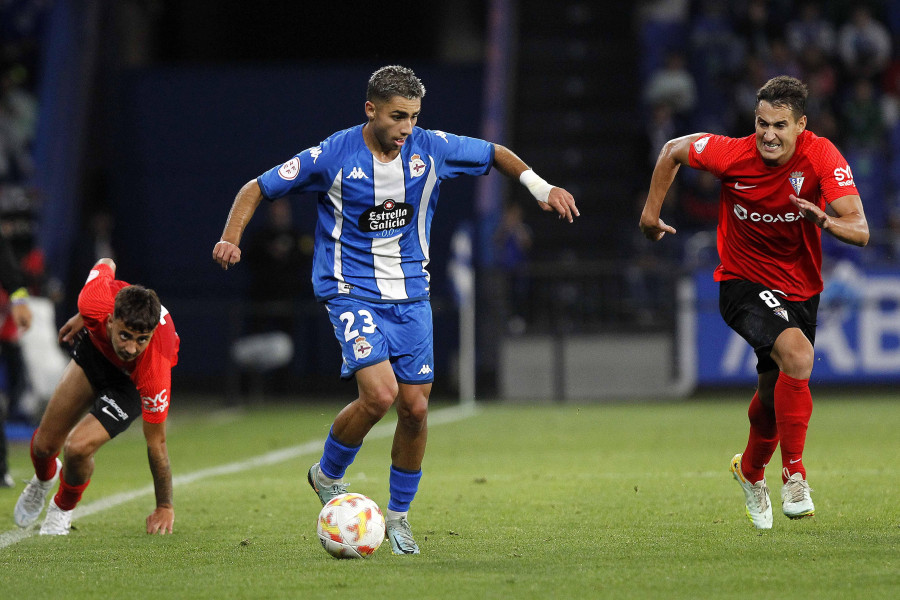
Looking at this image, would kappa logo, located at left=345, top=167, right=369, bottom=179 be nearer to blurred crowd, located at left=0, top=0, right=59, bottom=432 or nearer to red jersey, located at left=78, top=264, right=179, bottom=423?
red jersey, located at left=78, top=264, right=179, bottom=423

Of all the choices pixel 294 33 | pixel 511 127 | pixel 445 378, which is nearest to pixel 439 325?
pixel 445 378

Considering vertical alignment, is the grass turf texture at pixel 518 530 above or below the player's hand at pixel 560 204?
below

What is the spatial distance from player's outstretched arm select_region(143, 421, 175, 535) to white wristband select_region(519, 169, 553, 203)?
6.98 ft

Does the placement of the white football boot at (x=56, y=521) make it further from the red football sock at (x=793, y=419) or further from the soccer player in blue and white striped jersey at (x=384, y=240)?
the red football sock at (x=793, y=419)

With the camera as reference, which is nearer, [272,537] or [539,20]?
[272,537]

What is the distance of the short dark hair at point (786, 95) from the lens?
247 inches

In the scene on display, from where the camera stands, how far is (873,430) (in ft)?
37.6

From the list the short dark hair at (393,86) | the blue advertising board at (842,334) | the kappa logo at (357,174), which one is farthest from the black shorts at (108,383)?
the blue advertising board at (842,334)

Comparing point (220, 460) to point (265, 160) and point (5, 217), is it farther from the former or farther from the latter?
point (265, 160)

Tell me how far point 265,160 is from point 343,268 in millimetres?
14613

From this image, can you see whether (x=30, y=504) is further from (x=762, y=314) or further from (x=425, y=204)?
(x=762, y=314)

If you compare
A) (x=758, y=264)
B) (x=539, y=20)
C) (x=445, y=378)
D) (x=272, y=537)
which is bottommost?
(x=445, y=378)

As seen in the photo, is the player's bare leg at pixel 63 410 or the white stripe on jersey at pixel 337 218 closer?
the white stripe on jersey at pixel 337 218

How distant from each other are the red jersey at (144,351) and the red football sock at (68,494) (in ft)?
1.94
